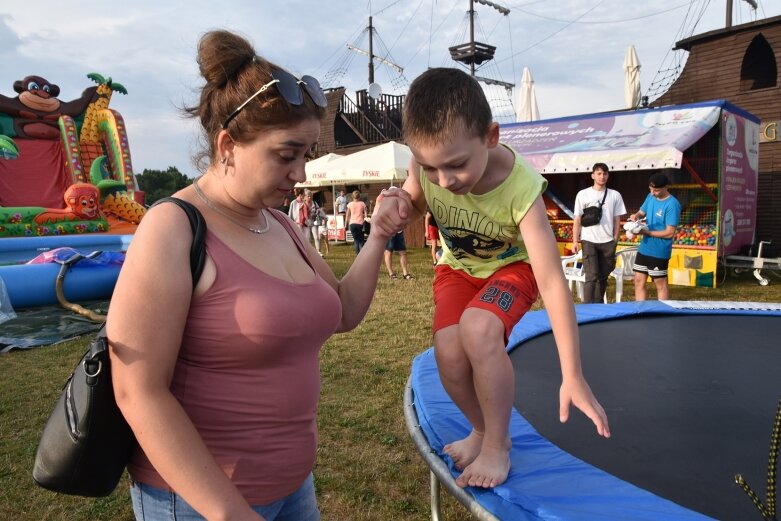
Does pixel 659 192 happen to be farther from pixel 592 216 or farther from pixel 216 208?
pixel 216 208

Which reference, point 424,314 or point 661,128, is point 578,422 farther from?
point 661,128

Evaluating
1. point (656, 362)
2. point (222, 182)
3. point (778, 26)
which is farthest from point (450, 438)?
point (778, 26)

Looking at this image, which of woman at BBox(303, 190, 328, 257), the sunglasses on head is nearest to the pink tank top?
the sunglasses on head

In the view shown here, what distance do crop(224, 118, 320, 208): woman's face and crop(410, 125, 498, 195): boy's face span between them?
0.33 m

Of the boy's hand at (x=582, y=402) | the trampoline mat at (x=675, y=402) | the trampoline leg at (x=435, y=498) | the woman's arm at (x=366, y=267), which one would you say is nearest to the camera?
the boy's hand at (x=582, y=402)

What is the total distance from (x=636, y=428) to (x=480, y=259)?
864 millimetres

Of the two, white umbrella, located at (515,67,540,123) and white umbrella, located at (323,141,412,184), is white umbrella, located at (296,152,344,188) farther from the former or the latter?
white umbrella, located at (515,67,540,123)

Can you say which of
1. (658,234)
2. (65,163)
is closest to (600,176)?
(658,234)

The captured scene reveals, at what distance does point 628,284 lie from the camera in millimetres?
7203

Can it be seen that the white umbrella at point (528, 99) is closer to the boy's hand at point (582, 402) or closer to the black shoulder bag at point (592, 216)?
the black shoulder bag at point (592, 216)

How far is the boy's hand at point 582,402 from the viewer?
1.12 meters

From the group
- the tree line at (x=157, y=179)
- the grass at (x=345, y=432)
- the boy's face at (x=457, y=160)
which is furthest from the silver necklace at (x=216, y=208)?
the tree line at (x=157, y=179)

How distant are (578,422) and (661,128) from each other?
6.48 metres

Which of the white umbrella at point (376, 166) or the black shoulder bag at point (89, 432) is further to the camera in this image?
the white umbrella at point (376, 166)
